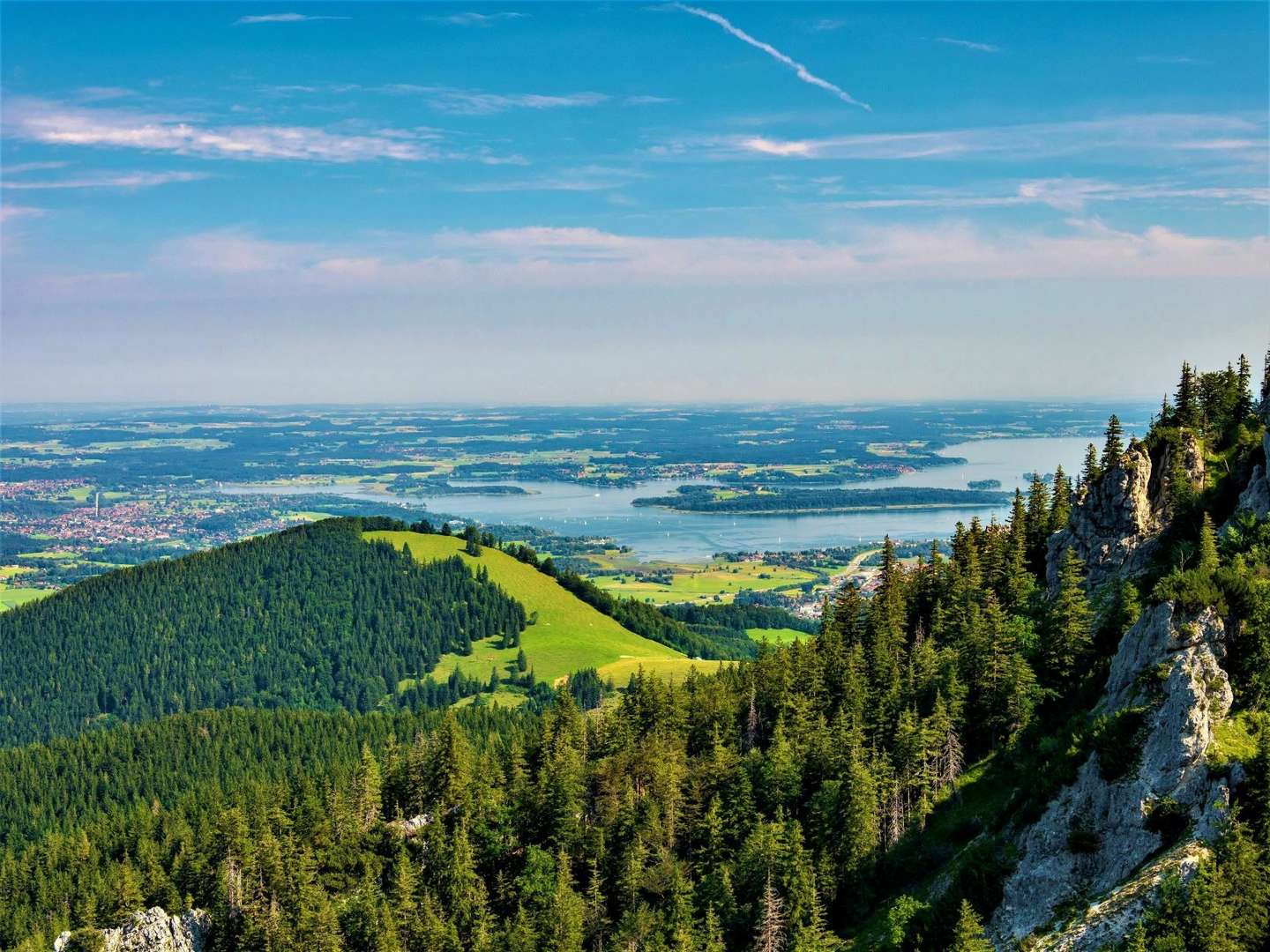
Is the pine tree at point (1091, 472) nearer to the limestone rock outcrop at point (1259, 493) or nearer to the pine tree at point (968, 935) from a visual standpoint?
the limestone rock outcrop at point (1259, 493)

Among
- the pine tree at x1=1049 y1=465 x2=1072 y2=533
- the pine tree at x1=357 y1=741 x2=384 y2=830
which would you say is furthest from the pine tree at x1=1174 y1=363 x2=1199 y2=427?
the pine tree at x1=357 y1=741 x2=384 y2=830

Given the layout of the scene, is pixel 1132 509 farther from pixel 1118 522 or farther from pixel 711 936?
pixel 711 936

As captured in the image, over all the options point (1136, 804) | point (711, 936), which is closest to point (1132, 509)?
point (1136, 804)

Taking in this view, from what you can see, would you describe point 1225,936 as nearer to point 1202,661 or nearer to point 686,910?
point 1202,661

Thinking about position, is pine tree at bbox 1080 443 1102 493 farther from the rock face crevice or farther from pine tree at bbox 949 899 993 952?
pine tree at bbox 949 899 993 952

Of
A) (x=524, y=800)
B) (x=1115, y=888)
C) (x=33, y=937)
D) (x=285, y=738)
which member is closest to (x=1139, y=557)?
(x=1115, y=888)

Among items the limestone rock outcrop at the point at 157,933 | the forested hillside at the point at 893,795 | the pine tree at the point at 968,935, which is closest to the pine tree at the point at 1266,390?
the forested hillside at the point at 893,795
